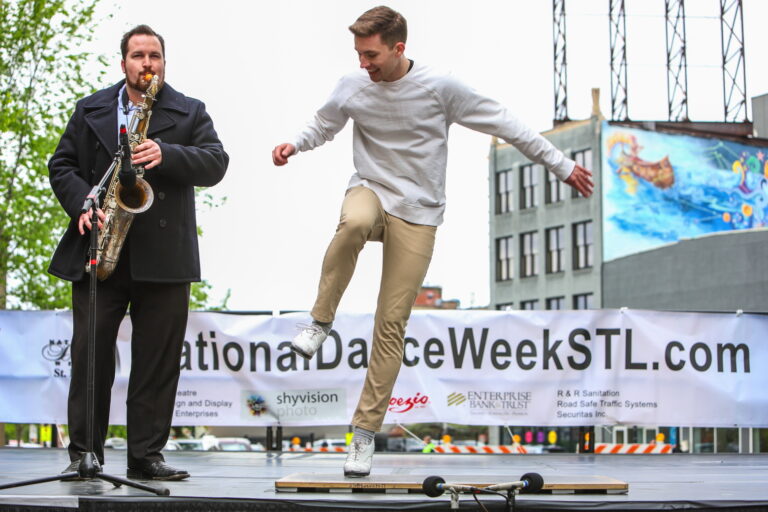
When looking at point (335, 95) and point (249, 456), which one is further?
point (249, 456)

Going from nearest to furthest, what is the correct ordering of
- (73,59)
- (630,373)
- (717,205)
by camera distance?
(630,373)
(73,59)
(717,205)

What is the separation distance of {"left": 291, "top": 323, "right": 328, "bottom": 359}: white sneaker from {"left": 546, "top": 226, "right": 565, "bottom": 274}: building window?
59.8m

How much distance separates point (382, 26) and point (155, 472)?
2347 millimetres

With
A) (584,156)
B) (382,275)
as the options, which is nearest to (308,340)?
(382,275)

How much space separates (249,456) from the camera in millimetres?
10211

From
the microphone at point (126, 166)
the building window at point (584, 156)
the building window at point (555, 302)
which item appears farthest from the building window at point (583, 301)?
the microphone at point (126, 166)

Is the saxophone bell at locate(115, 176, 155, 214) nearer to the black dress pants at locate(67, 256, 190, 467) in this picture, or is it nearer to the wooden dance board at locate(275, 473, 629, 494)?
the black dress pants at locate(67, 256, 190, 467)

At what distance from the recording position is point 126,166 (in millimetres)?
5223

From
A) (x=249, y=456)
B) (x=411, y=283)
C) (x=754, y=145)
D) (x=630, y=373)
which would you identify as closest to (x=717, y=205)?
(x=754, y=145)

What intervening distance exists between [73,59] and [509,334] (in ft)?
58.1

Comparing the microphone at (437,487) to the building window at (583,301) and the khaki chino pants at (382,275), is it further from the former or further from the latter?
the building window at (583,301)

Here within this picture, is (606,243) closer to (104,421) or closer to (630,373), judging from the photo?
(630,373)

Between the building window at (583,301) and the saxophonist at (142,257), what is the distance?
183 ft

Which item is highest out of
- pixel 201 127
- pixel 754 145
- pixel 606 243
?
pixel 754 145
